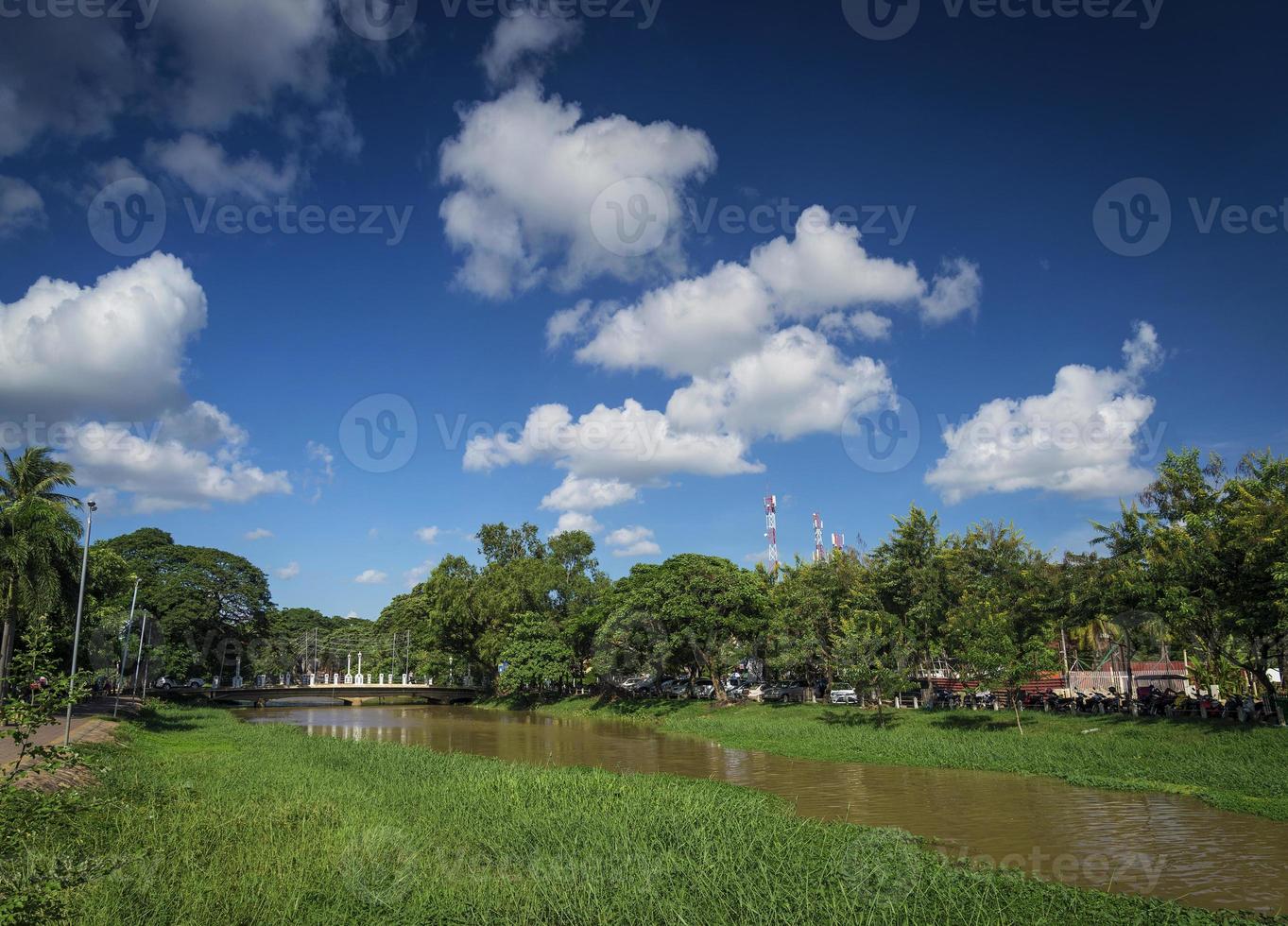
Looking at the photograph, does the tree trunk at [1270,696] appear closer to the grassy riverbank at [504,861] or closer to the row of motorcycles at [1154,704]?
the row of motorcycles at [1154,704]

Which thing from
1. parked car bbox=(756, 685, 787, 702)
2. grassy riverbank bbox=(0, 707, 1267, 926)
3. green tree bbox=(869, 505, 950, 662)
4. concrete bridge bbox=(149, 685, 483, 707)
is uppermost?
green tree bbox=(869, 505, 950, 662)

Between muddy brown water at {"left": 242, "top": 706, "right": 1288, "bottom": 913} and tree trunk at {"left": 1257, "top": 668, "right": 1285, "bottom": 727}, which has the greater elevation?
tree trunk at {"left": 1257, "top": 668, "right": 1285, "bottom": 727}

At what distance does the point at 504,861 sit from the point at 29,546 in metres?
30.3

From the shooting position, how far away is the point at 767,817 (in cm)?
1639

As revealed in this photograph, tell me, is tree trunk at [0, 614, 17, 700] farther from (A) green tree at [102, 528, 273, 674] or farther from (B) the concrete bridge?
(B) the concrete bridge

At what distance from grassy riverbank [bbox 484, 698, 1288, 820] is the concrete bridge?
134 feet

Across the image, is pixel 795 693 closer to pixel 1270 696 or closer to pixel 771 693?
pixel 771 693

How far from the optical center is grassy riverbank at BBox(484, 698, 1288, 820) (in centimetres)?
2122

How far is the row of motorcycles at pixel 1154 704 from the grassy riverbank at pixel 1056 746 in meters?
1.66

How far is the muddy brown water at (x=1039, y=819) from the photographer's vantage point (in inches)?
532

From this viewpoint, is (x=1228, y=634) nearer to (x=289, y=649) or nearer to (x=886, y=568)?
(x=886, y=568)

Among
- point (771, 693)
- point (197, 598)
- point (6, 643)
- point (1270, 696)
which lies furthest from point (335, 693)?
point (1270, 696)

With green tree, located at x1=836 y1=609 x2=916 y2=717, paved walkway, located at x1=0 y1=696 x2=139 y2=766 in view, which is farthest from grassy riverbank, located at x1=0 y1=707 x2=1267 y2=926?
green tree, located at x1=836 y1=609 x2=916 y2=717

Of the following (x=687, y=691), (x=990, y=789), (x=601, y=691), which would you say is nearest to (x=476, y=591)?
(x=601, y=691)
